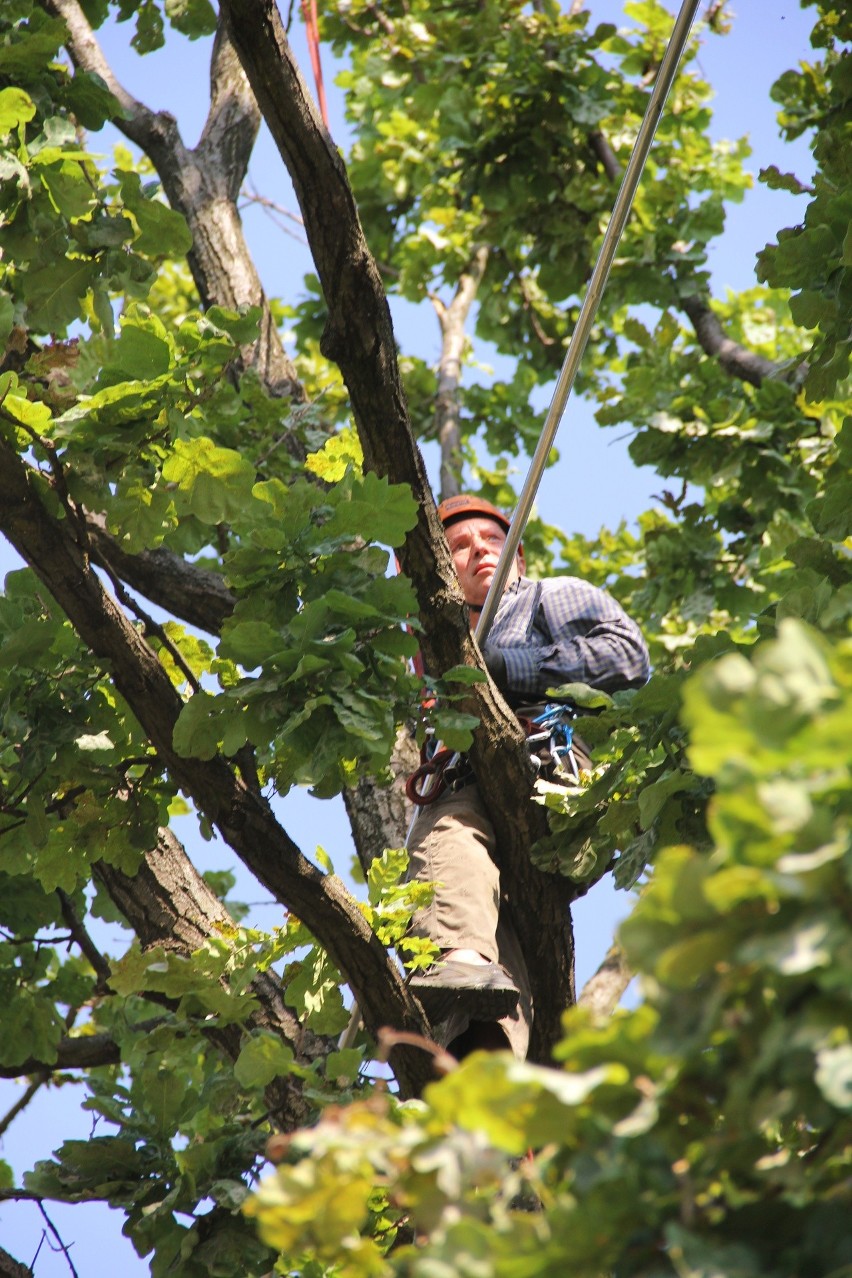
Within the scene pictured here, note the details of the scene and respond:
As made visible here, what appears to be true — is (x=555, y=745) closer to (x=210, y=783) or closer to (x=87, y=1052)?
(x=210, y=783)

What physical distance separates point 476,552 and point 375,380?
1.33m

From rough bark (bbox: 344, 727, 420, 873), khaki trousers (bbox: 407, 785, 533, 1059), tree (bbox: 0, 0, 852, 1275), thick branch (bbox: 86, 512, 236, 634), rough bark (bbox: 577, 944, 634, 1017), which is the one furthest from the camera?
rough bark (bbox: 577, 944, 634, 1017)

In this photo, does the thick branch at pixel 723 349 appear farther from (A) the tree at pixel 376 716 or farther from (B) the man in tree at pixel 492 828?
(B) the man in tree at pixel 492 828

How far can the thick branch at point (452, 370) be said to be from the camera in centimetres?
642

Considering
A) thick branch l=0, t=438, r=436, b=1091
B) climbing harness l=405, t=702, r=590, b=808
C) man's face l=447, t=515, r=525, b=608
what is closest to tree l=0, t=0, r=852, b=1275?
thick branch l=0, t=438, r=436, b=1091

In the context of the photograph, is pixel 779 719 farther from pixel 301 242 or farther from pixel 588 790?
pixel 301 242

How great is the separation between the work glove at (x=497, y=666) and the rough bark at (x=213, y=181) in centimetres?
172

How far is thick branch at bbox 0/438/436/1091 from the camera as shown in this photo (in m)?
3.18

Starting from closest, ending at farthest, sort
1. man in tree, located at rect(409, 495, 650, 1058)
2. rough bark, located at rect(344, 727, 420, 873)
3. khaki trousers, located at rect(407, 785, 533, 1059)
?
man in tree, located at rect(409, 495, 650, 1058)
khaki trousers, located at rect(407, 785, 533, 1059)
rough bark, located at rect(344, 727, 420, 873)

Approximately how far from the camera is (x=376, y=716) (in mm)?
2988

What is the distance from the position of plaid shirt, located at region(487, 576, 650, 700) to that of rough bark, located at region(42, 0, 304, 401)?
1.53 metres

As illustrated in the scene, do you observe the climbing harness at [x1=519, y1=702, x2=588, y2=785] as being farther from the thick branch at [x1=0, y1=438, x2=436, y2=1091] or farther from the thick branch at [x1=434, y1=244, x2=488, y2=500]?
the thick branch at [x1=434, y1=244, x2=488, y2=500]

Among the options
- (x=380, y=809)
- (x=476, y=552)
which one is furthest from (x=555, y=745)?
(x=476, y=552)

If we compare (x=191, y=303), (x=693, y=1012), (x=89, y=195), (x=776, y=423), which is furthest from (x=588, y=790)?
(x=191, y=303)
